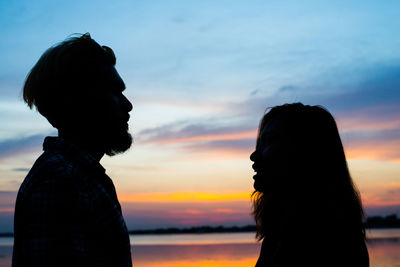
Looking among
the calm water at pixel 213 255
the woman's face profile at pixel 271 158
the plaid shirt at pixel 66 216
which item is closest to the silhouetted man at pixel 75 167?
the plaid shirt at pixel 66 216

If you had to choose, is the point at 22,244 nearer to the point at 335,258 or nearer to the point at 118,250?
the point at 118,250

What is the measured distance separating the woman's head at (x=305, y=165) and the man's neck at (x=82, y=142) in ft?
4.27

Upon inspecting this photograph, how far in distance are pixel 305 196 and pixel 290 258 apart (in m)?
0.43

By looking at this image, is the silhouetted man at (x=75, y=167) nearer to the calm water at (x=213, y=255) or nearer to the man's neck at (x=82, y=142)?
the man's neck at (x=82, y=142)

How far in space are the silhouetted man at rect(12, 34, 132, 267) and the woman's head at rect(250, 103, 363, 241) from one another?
1105 millimetres

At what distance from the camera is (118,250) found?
6.40 ft

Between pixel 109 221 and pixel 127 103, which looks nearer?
pixel 109 221

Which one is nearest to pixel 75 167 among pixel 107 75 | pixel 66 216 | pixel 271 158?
pixel 66 216

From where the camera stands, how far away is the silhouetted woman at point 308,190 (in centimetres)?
242

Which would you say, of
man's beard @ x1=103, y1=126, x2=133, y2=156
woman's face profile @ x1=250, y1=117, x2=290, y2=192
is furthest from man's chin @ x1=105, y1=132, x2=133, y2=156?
woman's face profile @ x1=250, y1=117, x2=290, y2=192

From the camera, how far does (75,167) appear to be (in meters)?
1.90

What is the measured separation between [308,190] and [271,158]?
375 mm

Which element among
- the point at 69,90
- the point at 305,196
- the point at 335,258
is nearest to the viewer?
the point at 69,90

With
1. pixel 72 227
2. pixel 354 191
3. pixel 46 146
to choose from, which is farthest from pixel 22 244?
pixel 354 191
